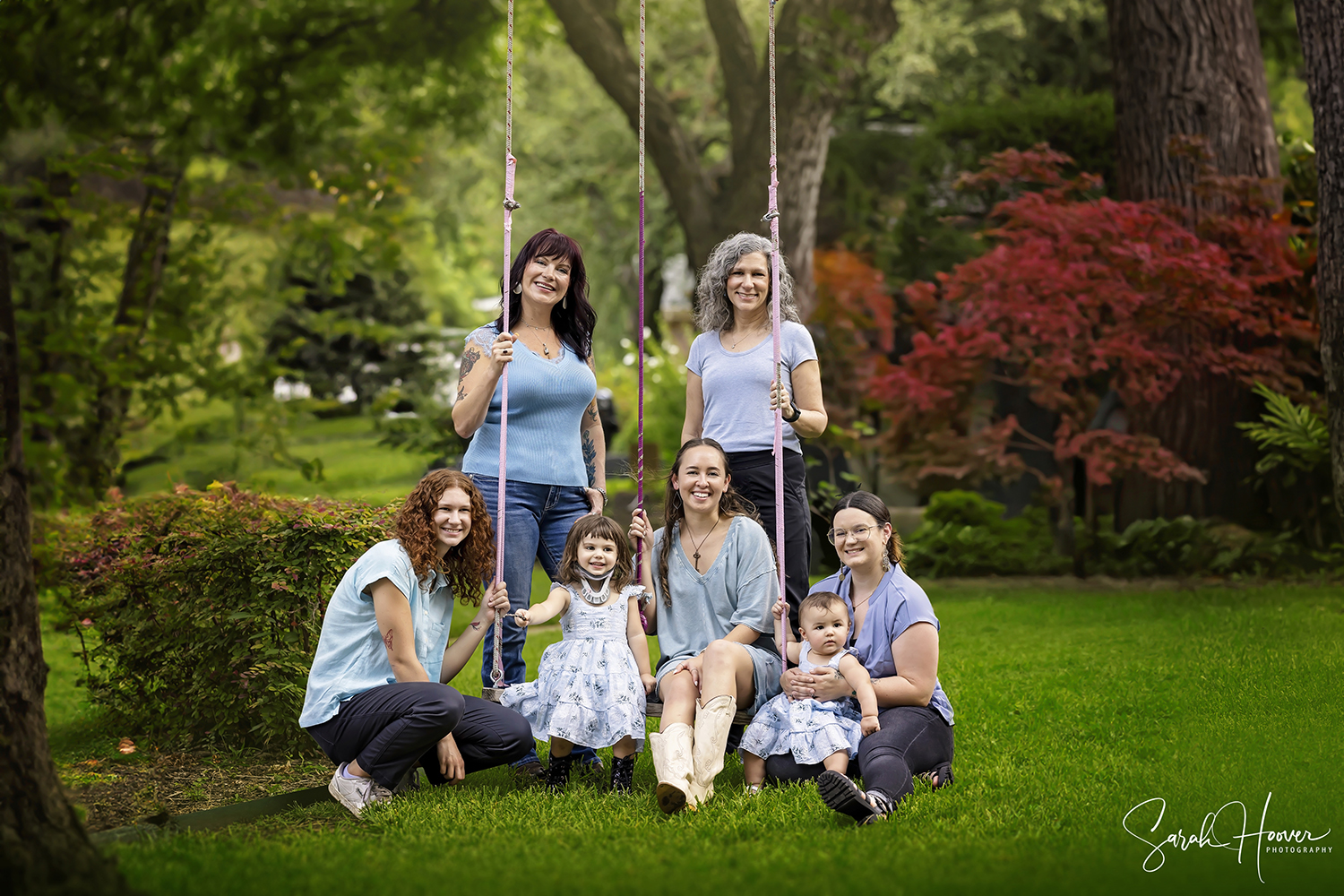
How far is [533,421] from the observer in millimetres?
4027

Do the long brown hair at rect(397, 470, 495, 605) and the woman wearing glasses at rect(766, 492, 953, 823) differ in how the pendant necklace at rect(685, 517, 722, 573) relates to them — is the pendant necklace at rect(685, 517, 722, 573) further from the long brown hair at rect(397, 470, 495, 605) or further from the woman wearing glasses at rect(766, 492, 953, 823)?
the long brown hair at rect(397, 470, 495, 605)

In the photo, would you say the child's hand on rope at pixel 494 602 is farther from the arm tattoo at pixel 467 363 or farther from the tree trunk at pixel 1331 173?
the tree trunk at pixel 1331 173

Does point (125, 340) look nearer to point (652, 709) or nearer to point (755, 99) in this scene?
point (755, 99)

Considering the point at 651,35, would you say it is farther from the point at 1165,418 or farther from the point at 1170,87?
the point at 1165,418

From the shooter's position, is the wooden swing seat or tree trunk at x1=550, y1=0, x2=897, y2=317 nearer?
the wooden swing seat

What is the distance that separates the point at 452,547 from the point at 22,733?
4.40 feet

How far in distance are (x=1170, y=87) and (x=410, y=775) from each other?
6.93m

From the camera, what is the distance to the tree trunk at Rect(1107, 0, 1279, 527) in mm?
7875

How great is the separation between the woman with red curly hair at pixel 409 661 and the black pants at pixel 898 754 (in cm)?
85

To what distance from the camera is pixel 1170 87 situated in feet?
26.5

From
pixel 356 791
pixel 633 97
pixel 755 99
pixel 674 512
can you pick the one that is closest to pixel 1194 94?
pixel 755 99

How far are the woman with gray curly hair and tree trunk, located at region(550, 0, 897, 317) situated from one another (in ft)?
16.3

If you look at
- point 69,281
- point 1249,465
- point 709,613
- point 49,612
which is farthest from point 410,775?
point 1249,465

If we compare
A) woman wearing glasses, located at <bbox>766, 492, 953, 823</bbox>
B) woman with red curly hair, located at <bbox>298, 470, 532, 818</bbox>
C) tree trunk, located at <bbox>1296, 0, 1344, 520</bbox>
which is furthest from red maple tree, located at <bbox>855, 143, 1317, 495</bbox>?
woman with red curly hair, located at <bbox>298, 470, 532, 818</bbox>
